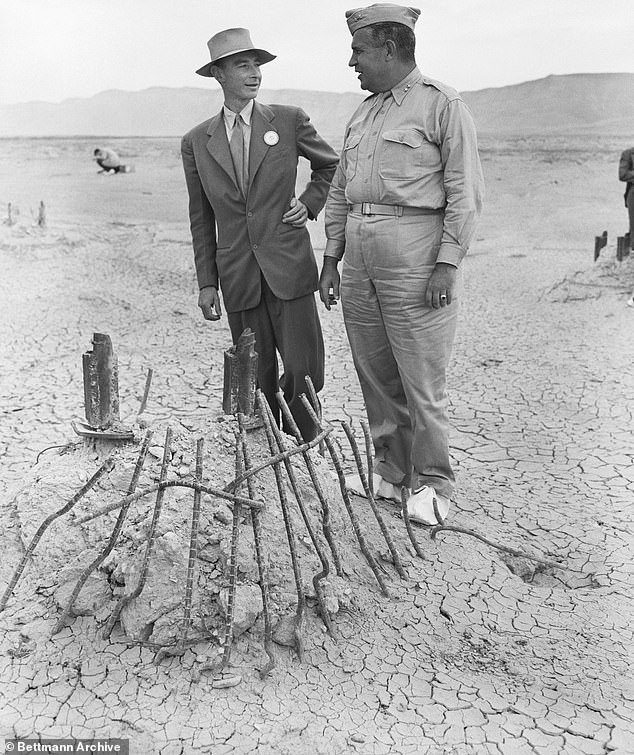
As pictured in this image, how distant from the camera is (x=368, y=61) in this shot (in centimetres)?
294

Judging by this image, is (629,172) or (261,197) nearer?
(261,197)

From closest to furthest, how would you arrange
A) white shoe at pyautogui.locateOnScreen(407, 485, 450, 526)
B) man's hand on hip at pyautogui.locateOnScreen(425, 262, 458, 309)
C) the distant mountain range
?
man's hand on hip at pyautogui.locateOnScreen(425, 262, 458, 309)
white shoe at pyautogui.locateOnScreen(407, 485, 450, 526)
the distant mountain range

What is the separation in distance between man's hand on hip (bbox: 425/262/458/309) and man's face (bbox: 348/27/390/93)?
68 cm

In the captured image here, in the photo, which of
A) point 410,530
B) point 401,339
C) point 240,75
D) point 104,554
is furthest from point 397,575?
point 240,75

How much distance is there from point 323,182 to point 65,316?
3.90 meters

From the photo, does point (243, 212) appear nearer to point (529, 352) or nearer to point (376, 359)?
point (376, 359)

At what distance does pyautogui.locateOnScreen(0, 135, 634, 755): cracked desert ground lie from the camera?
2311 millimetres

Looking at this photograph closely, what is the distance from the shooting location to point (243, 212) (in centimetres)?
334

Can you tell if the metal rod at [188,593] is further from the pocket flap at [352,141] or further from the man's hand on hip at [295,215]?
the pocket flap at [352,141]

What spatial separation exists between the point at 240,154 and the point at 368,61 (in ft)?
2.14

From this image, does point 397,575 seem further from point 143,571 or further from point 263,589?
point 143,571

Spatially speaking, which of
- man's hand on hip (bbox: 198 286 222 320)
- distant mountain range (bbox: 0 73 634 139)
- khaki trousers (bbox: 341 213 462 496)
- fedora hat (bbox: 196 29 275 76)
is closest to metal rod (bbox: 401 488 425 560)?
khaki trousers (bbox: 341 213 462 496)

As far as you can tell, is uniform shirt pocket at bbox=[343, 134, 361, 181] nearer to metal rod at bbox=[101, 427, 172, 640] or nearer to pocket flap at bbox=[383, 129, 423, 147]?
pocket flap at bbox=[383, 129, 423, 147]

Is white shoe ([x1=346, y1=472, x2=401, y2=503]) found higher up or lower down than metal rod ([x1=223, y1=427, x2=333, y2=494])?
lower down
